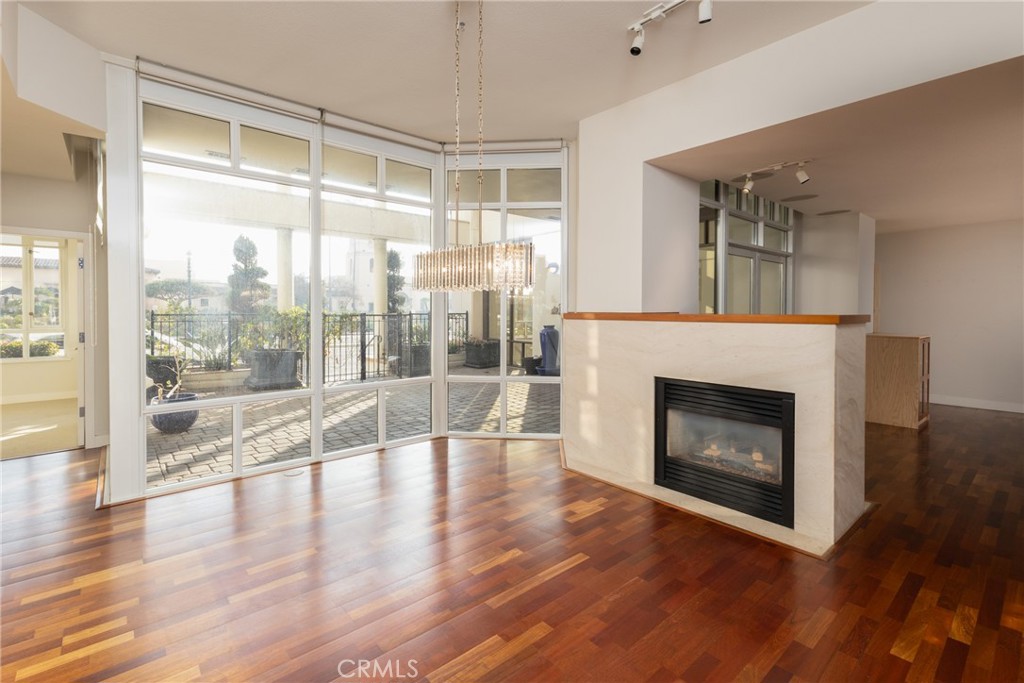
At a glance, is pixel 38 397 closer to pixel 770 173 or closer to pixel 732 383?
pixel 732 383

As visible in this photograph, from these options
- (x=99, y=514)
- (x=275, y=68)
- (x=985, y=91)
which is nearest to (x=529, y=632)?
(x=99, y=514)

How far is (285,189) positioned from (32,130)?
67.8 inches

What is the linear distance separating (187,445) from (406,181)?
3204 millimetres

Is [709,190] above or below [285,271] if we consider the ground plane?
above

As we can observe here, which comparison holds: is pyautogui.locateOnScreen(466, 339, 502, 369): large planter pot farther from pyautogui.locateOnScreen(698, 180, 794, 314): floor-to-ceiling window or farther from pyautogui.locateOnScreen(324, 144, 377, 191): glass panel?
pyautogui.locateOnScreen(698, 180, 794, 314): floor-to-ceiling window

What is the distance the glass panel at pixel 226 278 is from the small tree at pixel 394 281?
2.72ft

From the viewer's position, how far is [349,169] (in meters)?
4.82

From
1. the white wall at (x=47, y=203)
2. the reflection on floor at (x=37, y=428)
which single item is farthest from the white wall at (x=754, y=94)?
the reflection on floor at (x=37, y=428)

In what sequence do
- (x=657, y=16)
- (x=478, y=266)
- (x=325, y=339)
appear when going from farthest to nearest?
(x=325, y=339) < (x=657, y=16) < (x=478, y=266)

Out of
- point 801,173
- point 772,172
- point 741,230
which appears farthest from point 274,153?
point 741,230

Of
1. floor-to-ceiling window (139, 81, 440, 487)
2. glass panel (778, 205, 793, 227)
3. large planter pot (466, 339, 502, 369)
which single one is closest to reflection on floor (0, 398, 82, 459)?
floor-to-ceiling window (139, 81, 440, 487)

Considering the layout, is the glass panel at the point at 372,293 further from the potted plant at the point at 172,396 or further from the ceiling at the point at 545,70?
the potted plant at the point at 172,396

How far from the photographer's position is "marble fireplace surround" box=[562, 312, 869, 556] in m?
3.01

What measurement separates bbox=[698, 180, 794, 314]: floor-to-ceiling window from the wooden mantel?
4.64 feet
